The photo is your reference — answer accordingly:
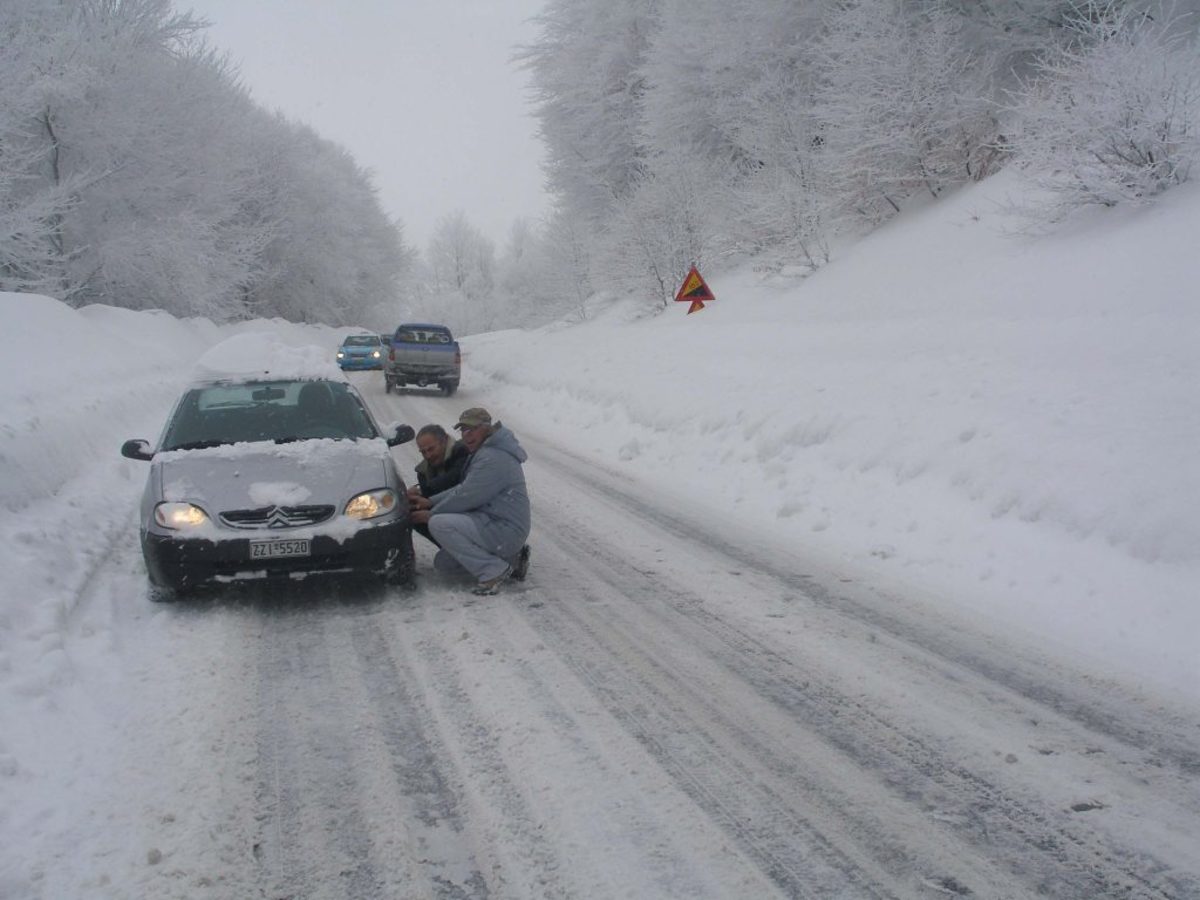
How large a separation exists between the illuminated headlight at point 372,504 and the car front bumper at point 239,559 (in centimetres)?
13

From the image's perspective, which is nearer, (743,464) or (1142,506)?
(1142,506)

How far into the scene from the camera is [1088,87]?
11.7 meters

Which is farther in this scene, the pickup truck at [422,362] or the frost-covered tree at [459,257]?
the frost-covered tree at [459,257]

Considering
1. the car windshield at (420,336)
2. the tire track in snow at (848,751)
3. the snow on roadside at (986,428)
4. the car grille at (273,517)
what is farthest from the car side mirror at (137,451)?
the car windshield at (420,336)

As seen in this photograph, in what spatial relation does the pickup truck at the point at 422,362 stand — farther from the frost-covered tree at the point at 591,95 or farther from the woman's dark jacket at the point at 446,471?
the woman's dark jacket at the point at 446,471

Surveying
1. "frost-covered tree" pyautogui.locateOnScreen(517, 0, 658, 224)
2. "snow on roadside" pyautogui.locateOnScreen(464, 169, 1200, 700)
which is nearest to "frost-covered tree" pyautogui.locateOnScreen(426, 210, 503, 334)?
"frost-covered tree" pyautogui.locateOnScreen(517, 0, 658, 224)

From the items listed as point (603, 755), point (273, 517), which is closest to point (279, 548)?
point (273, 517)

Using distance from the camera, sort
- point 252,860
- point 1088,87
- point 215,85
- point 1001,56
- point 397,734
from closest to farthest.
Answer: point 252,860
point 397,734
point 1088,87
point 1001,56
point 215,85

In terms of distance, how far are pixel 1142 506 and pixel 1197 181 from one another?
727cm

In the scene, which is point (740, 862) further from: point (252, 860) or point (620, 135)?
point (620, 135)

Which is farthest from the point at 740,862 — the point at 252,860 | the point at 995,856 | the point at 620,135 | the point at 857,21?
the point at 620,135

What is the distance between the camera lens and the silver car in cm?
534

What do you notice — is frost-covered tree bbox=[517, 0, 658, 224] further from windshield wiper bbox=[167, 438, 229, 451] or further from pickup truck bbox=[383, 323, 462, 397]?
windshield wiper bbox=[167, 438, 229, 451]

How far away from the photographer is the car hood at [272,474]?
216 inches
